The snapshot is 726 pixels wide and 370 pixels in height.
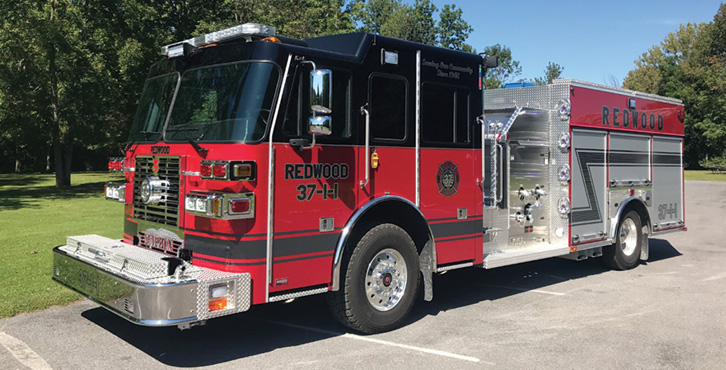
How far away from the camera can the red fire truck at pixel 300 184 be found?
4699 millimetres

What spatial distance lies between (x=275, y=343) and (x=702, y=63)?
200ft

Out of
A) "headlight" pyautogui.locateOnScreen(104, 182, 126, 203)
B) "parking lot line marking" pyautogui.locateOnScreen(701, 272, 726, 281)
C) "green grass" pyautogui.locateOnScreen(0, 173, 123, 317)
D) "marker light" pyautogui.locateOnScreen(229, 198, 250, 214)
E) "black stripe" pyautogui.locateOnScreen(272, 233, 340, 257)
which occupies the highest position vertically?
"headlight" pyautogui.locateOnScreen(104, 182, 126, 203)

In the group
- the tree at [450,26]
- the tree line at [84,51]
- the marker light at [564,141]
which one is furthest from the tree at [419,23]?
the marker light at [564,141]

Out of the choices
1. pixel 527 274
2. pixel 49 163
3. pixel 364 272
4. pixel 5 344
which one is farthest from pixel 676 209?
pixel 49 163

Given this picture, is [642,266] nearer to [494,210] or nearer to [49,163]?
[494,210]

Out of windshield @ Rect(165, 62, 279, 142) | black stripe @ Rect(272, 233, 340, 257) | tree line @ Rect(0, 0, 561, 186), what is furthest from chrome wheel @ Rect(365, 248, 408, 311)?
tree line @ Rect(0, 0, 561, 186)

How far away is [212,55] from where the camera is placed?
531cm

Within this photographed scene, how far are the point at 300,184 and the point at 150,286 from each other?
1.45m

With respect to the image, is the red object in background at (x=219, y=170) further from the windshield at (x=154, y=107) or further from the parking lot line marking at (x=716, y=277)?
the parking lot line marking at (x=716, y=277)

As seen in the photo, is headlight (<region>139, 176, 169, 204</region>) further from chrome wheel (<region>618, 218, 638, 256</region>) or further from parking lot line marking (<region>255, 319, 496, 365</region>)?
chrome wheel (<region>618, 218, 638, 256</region>)

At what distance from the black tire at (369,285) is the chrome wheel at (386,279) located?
0.03ft

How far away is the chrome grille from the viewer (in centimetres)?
530

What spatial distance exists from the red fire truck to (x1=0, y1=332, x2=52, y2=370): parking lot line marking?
2.17ft

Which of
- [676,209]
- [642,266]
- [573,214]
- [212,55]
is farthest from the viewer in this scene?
[676,209]
